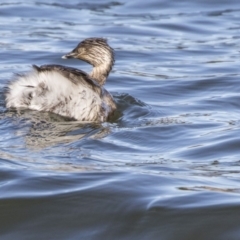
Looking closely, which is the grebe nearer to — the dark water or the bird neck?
the dark water

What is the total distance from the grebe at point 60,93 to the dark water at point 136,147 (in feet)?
0.44

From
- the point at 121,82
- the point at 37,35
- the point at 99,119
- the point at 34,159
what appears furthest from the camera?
the point at 37,35

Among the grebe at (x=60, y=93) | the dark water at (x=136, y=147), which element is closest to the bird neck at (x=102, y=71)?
the dark water at (x=136, y=147)

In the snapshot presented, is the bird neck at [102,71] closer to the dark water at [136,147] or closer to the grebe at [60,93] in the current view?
the dark water at [136,147]

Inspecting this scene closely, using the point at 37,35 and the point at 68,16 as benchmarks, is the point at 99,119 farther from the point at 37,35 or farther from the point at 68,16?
the point at 68,16

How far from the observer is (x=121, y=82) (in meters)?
11.1

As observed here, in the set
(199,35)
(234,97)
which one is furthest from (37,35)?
(234,97)

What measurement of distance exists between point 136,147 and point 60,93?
1107mm

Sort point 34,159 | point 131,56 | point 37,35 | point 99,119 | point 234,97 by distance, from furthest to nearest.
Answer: point 37,35
point 131,56
point 234,97
point 99,119
point 34,159

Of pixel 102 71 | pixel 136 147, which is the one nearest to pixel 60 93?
pixel 136 147

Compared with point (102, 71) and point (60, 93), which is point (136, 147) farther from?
point (102, 71)

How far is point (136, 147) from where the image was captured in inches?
301

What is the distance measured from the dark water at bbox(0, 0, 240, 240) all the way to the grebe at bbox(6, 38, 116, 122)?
0.13 m

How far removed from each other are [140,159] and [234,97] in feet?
10.6
